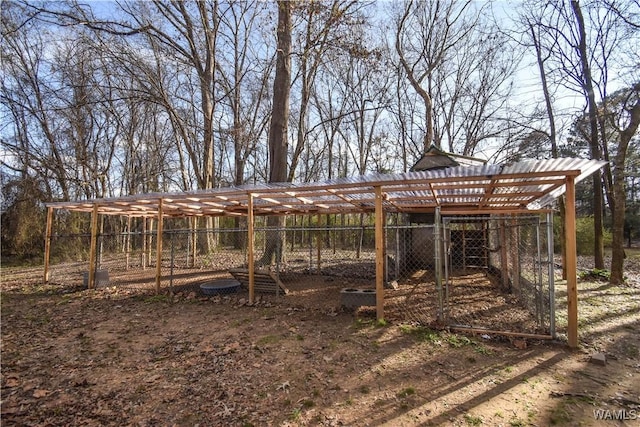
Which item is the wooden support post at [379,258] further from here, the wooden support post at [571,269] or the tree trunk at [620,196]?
the tree trunk at [620,196]

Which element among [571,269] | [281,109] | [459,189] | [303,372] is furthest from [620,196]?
[281,109]

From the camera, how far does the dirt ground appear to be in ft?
10.00

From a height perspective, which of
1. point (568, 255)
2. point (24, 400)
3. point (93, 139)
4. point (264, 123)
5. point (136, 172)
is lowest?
point (24, 400)

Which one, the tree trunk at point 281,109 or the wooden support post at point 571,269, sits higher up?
the tree trunk at point 281,109

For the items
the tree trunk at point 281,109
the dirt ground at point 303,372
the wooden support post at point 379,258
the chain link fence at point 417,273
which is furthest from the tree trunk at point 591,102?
the tree trunk at point 281,109

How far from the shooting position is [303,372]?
12.7 ft

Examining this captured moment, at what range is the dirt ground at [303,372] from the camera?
3047 millimetres

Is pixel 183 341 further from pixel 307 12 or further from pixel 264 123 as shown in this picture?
pixel 264 123

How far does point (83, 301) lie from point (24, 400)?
16.3ft

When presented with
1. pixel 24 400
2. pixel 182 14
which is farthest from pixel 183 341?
pixel 182 14

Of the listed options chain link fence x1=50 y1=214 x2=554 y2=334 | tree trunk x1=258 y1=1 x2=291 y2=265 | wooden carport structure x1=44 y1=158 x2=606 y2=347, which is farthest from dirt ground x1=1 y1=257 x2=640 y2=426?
tree trunk x1=258 y1=1 x2=291 y2=265

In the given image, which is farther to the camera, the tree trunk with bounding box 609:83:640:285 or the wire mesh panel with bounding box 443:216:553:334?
the tree trunk with bounding box 609:83:640:285

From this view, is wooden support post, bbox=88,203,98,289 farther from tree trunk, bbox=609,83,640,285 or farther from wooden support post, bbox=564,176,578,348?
tree trunk, bbox=609,83,640,285

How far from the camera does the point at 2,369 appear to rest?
13.4 ft
